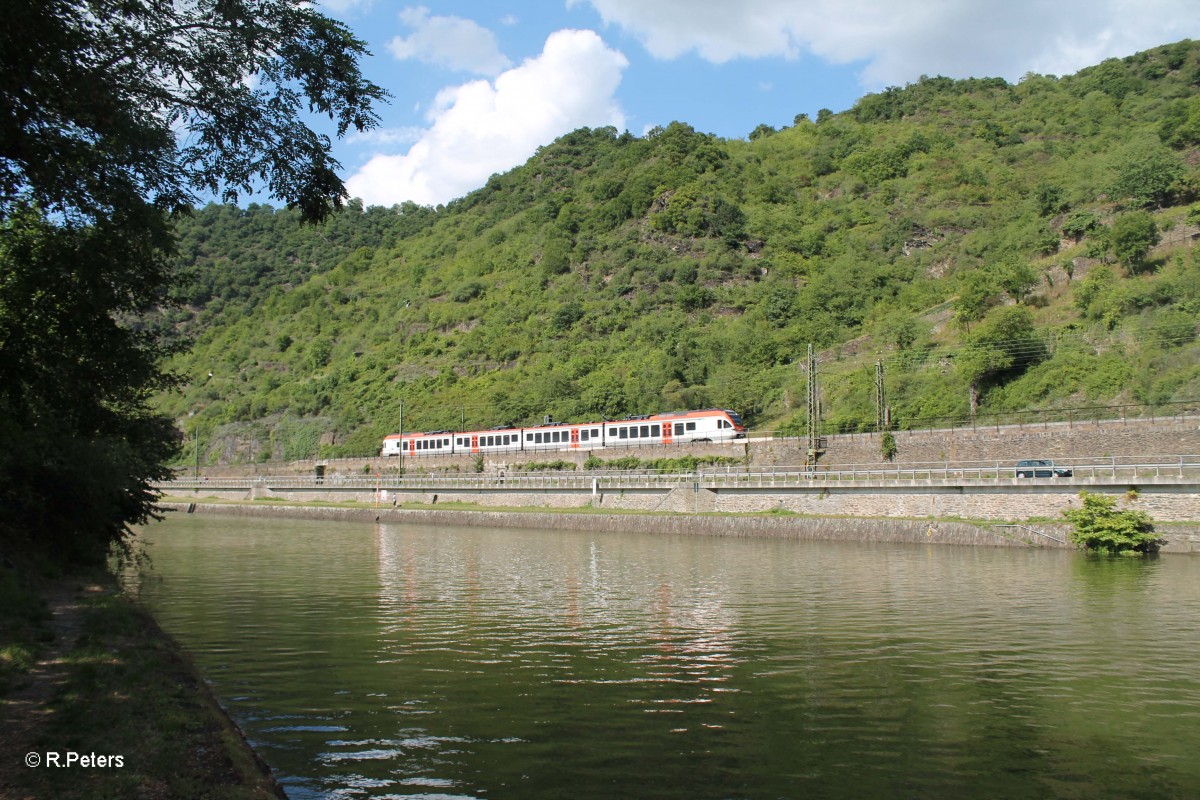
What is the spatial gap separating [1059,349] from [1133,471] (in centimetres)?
2730

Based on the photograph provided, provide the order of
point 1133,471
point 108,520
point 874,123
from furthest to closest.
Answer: point 874,123
point 1133,471
point 108,520

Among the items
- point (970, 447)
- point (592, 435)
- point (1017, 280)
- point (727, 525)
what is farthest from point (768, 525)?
point (1017, 280)

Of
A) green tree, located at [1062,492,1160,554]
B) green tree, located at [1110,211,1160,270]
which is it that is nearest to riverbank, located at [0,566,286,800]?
green tree, located at [1062,492,1160,554]

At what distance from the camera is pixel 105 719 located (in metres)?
7.72

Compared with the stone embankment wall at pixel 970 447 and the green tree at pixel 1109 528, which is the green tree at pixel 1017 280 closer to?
the stone embankment wall at pixel 970 447

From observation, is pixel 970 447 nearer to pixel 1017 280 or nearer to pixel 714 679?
pixel 1017 280

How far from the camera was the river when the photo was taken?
27.8 ft

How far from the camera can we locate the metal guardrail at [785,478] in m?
30.8

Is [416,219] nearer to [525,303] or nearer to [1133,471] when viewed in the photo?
[525,303]

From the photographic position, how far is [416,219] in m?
195

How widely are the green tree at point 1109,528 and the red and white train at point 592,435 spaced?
89.6 feet

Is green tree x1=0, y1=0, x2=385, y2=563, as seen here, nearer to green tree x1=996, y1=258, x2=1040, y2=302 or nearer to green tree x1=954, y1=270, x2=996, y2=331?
green tree x1=954, y1=270, x2=996, y2=331

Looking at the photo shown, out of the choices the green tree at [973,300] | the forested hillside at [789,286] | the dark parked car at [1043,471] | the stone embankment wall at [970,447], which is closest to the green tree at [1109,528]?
the dark parked car at [1043,471]

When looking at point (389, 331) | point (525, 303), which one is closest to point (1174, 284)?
point (525, 303)
